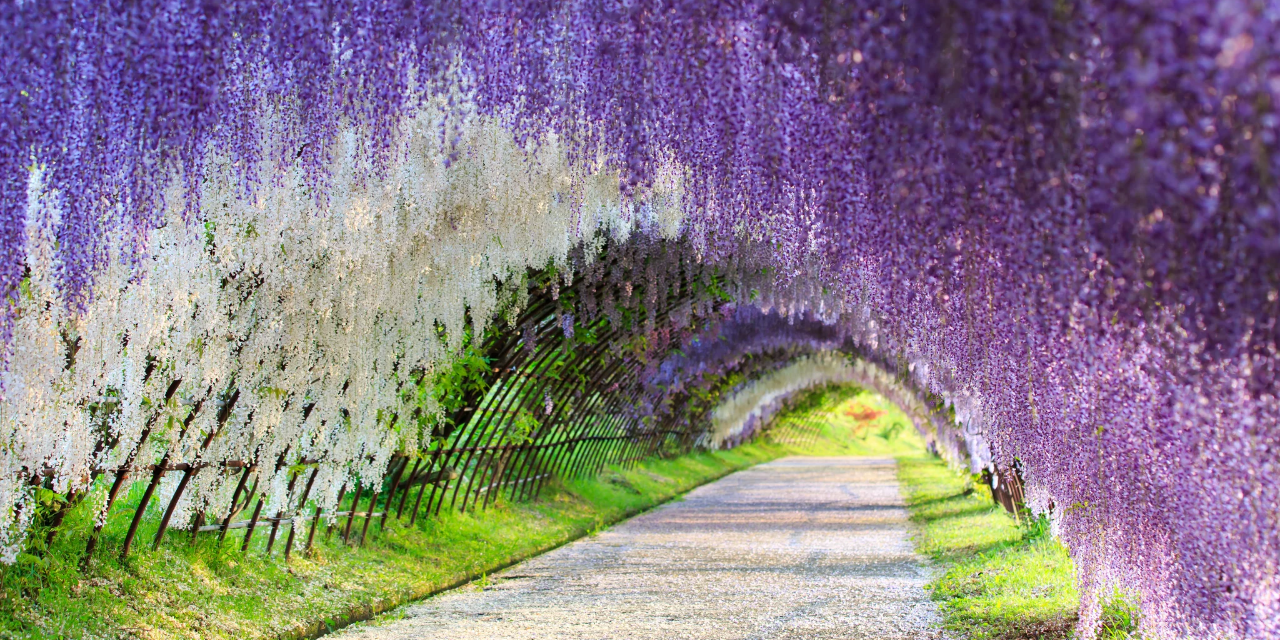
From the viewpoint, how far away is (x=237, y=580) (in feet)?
26.7

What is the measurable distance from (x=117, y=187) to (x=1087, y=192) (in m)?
3.61

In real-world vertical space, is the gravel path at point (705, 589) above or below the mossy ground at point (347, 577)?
below

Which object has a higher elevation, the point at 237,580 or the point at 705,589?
the point at 237,580

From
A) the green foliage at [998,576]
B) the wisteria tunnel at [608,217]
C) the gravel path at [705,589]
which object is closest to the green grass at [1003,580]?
the green foliage at [998,576]

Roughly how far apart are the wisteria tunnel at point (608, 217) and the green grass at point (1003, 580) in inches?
18.9

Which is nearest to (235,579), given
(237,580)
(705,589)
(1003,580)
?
(237,580)

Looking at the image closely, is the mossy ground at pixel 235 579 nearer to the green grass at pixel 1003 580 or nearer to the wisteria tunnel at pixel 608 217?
the wisteria tunnel at pixel 608 217

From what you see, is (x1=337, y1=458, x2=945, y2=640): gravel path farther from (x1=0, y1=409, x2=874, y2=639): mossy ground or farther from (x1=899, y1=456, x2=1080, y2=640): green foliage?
(x1=0, y1=409, x2=874, y2=639): mossy ground

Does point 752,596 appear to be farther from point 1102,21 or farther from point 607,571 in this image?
point 1102,21

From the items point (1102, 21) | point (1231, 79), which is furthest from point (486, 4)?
point (1231, 79)

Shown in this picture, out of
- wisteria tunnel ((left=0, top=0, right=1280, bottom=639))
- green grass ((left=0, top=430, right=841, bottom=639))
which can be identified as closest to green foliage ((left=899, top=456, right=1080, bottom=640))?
wisteria tunnel ((left=0, top=0, right=1280, bottom=639))

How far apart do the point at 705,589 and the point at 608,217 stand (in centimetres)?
346

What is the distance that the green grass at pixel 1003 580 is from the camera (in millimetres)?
7156

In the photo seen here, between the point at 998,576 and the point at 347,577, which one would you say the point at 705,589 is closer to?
the point at 998,576
